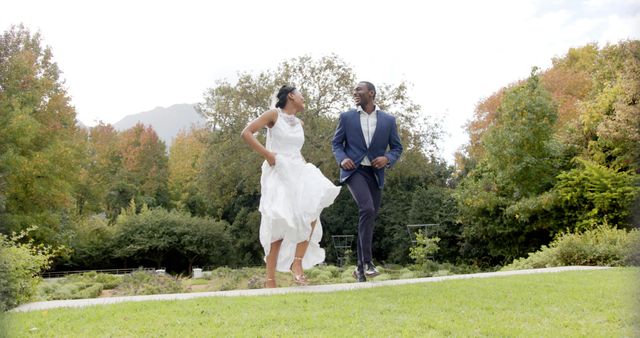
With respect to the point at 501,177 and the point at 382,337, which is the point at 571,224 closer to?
the point at 501,177

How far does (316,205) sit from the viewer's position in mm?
6645

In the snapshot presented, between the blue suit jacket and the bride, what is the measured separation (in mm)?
447

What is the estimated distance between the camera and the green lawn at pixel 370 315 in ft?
12.3

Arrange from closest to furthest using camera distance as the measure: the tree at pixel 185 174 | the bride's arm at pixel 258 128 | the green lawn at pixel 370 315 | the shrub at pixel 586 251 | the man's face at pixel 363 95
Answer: the green lawn at pixel 370 315, the bride's arm at pixel 258 128, the man's face at pixel 363 95, the shrub at pixel 586 251, the tree at pixel 185 174

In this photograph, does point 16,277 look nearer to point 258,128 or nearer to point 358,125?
point 258,128

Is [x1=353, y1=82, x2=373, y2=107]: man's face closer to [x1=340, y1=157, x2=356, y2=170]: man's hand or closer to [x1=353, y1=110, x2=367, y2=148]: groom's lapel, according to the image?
[x1=353, y1=110, x2=367, y2=148]: groom's lapel

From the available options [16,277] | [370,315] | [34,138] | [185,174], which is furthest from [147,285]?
[185,174]

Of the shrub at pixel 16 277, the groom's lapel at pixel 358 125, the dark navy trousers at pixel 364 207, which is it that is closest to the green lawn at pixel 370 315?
the dark navy trousers at pixel 364 207

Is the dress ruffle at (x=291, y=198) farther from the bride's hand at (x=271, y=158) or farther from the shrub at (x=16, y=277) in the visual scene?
the shrub at (x=16, y=277)

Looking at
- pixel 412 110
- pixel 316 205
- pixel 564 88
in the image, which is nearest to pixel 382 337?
pixel 316 205

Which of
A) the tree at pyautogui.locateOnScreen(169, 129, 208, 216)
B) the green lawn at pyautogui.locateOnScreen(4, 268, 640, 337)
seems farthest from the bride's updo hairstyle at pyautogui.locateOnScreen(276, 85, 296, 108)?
the tree at pyautogui.locateOnScreen(169, 129, 208, 216)

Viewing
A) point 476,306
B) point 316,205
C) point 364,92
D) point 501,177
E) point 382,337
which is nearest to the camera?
point 382,337

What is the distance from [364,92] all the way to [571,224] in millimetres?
12851

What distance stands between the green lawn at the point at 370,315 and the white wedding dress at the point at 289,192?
1.26 meters
